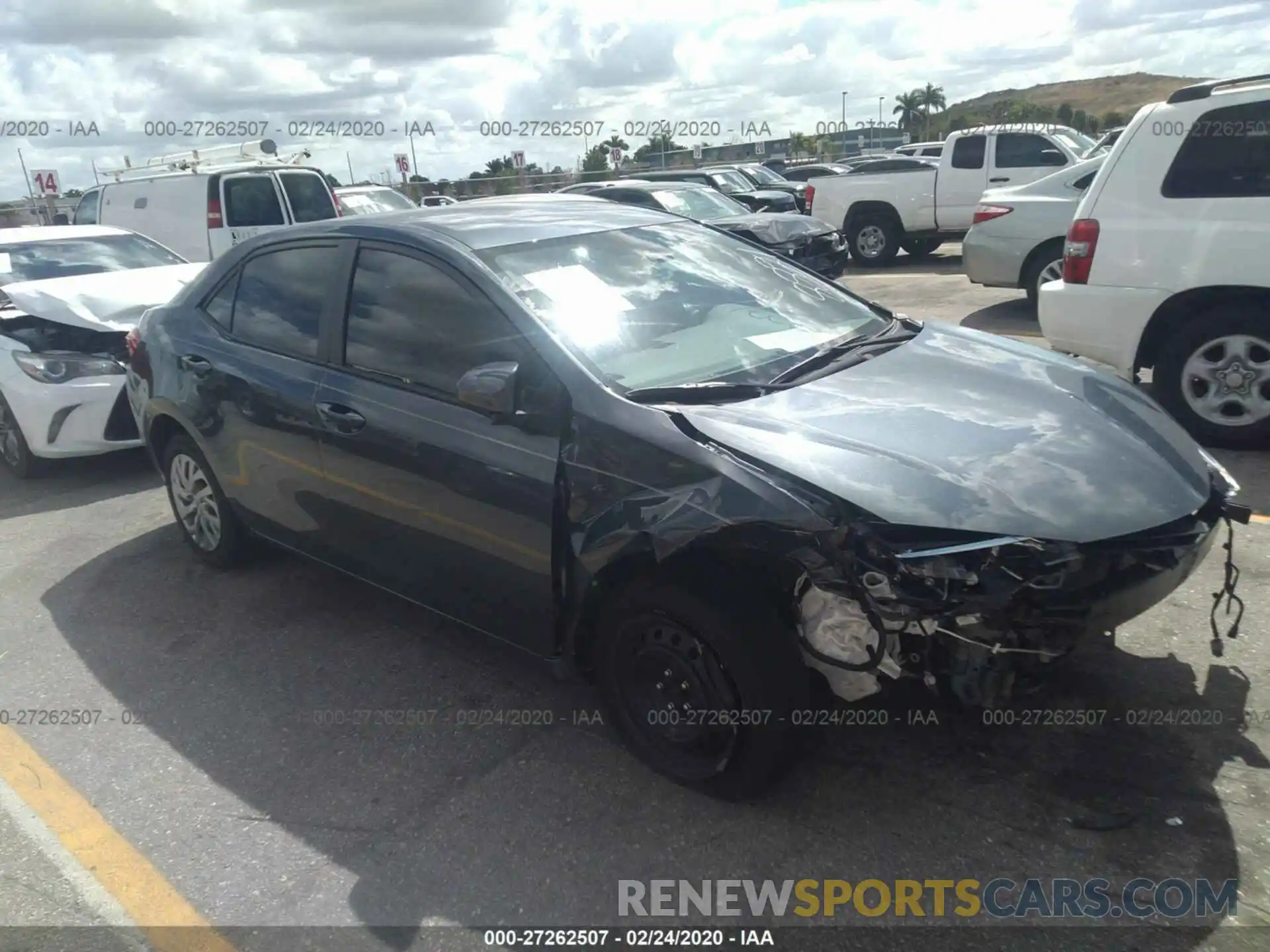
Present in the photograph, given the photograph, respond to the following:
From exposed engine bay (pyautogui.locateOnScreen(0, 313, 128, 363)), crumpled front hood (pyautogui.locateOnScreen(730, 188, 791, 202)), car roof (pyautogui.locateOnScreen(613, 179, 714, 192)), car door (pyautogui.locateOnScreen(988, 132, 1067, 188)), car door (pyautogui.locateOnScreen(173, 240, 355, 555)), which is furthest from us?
crumpled front hood (pyautogui.locateOnScreen(730, 188, 791, 202))

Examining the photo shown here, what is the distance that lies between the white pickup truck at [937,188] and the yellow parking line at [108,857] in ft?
46.3

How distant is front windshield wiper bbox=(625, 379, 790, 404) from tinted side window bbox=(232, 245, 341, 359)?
5.11 ft

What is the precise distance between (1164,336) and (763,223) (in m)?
6.91

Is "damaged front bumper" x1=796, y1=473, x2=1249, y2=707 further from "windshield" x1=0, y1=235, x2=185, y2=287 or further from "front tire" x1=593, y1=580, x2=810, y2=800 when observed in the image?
"windshield" x1=0, y1=235, x2=185, y2=287

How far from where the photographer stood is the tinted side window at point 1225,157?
5227mm

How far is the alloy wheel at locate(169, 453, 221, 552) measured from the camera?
15.7ft

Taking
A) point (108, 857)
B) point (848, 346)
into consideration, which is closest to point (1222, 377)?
point (848, 346)

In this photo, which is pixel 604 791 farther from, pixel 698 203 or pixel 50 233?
pixel 698 203

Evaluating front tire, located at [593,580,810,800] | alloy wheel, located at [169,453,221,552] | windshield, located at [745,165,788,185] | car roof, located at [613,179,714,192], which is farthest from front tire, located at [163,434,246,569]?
windshield, located at [745,165,788,185]

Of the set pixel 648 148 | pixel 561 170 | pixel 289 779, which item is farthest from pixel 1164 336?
pixel 648 148

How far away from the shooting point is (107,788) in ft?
10.8

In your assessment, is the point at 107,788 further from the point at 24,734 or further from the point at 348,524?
the point at 348,524

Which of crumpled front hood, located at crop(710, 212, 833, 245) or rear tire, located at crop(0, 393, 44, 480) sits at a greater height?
crumpled front hood, located at crop(710, 212, 833, 245)

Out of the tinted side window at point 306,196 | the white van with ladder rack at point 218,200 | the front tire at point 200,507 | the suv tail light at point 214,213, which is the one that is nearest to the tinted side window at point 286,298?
the front tire at point 200,507
